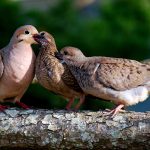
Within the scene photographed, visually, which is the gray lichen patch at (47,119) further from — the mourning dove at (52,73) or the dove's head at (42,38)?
the dove's head at (42,38)

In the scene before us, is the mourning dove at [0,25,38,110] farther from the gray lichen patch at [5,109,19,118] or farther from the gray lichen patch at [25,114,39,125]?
the gray lichen patch at [25,114,39,125]

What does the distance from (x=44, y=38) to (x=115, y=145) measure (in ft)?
3.31

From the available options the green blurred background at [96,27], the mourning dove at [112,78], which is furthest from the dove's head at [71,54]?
the green blurred background at [96,27]

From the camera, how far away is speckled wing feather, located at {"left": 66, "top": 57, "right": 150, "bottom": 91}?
4.90m

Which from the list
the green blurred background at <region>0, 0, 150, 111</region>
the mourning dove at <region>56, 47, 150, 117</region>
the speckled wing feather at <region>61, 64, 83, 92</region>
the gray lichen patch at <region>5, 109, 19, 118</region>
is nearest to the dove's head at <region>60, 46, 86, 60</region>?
the mourning dove at <region>56, 47, 150, 117</region>

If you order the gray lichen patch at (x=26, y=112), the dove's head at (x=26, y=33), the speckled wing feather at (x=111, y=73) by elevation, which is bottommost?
the gray lichen patch at (x=26, y=112)

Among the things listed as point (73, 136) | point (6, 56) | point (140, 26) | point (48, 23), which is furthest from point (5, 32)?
point (73, 136)

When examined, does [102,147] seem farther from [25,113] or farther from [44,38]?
[44,38]

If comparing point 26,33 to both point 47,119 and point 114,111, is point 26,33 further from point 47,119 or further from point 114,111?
point 114,111

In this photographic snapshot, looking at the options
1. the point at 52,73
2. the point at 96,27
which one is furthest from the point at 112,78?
the point at 96,27

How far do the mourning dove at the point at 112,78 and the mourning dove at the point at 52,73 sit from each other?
0.07 m

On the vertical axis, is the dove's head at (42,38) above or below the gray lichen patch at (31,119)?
above

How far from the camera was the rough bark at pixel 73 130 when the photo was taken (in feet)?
15.1

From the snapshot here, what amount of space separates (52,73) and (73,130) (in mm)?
494
